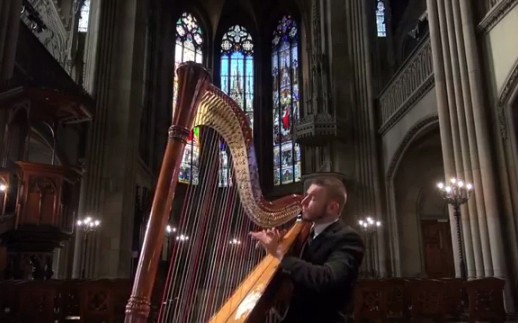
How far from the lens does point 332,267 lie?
1780 mm

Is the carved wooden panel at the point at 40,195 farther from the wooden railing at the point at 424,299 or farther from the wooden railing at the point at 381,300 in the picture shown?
the wooden railing at the point at 424,299

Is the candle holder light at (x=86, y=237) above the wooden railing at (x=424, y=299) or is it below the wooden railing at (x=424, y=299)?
above

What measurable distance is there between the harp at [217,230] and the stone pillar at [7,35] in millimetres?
6427

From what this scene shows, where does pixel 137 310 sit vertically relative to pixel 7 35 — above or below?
below

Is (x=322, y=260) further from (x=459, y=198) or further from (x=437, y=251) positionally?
(x=437, y=251)

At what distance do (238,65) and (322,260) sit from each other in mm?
28057

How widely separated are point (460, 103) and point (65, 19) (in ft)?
44.6

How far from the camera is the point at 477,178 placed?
8219mm

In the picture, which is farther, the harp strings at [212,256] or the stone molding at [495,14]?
the stone molding at [495,14]

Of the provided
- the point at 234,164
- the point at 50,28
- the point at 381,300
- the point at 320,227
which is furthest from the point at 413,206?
the point at 320,227

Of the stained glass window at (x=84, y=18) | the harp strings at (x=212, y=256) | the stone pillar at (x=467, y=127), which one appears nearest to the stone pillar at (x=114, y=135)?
the stained glass window at (x=84, y=18)

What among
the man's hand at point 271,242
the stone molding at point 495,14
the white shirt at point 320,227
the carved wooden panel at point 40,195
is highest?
the stone molding at point 495,14

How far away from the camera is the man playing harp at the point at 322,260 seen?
1773 millimetres

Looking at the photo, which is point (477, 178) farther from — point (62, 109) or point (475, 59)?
point (62, 109)
